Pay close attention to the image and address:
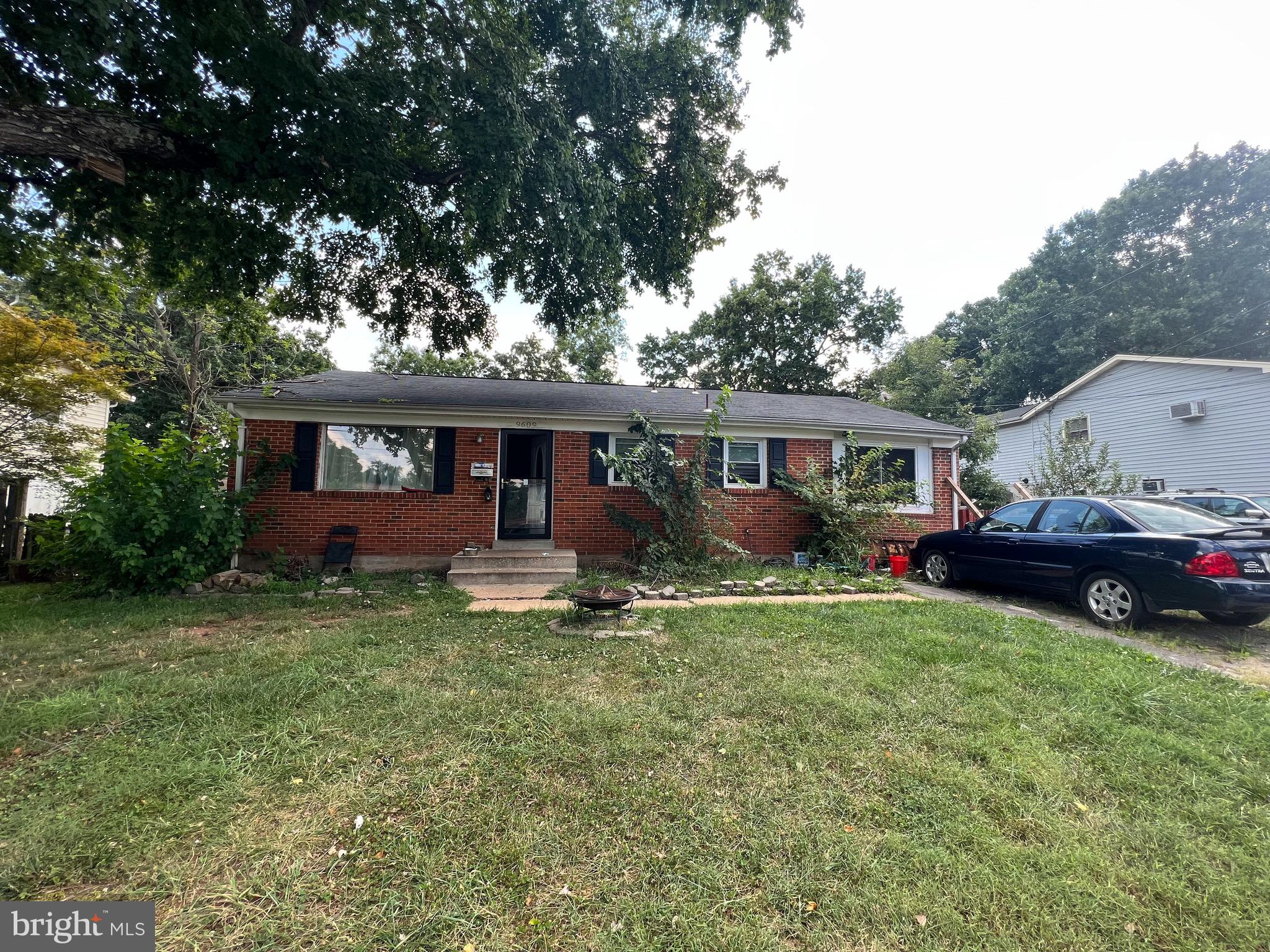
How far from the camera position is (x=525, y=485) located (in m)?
9.56

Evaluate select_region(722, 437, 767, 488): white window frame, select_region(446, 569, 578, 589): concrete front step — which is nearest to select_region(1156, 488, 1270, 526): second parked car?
select_region(722, 437, 767, 488): white window frame

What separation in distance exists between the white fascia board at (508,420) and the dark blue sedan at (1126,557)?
3.60m

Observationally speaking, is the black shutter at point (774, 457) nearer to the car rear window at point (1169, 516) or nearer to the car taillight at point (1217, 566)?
the car rear window at point (1169, 516)

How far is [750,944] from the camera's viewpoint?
1624 millimetres

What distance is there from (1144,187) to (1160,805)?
4011 centimetres

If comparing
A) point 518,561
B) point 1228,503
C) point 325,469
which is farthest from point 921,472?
point 325,469

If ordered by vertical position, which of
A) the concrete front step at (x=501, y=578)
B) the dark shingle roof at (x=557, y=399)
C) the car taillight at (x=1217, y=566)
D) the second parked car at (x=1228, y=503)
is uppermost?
the dark shingle roof at (x=557, y=399)

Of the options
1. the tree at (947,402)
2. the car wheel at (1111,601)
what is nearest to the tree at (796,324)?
the tree at (947,402)

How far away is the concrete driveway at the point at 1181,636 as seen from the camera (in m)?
4.30

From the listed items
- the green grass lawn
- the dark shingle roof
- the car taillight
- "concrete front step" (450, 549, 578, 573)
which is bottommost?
the green grass lawn

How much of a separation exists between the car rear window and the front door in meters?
8.41

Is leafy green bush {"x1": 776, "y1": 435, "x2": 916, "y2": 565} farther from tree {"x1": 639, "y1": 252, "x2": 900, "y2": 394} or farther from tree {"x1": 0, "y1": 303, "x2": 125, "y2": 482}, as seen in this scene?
tree {"x1": 639, "y1": 252, "x2": 900, "y2": 394}

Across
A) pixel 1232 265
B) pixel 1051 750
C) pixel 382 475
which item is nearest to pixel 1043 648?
pixel 1051 750

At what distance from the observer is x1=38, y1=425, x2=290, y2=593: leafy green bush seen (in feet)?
20.7
